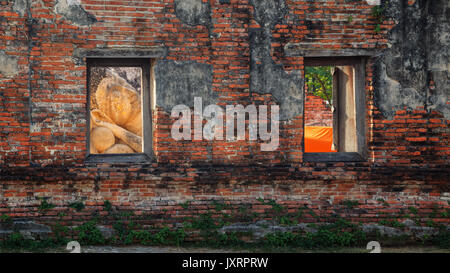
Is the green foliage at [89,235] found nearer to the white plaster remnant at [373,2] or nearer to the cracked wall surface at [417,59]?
the cracked wall surface at [417,59]

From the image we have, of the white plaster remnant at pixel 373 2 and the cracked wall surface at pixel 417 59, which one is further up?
the white plaster remnant at pixel 373 2

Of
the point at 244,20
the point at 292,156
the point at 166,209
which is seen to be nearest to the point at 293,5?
the point at 244,20

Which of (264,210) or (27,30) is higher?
(27,30)

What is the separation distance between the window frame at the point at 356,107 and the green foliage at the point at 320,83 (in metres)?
9.80

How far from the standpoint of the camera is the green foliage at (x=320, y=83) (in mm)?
17172

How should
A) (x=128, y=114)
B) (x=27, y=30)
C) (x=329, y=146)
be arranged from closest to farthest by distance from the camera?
(x=27, y=30) < (x=128, y=114) < (x=329, y=146)

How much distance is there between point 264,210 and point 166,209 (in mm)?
1383

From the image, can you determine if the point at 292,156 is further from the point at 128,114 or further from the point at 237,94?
Result: the point at 128,114

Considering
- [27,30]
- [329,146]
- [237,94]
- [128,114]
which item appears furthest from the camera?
[329,146]

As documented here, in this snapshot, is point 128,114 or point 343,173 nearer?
point 343,173

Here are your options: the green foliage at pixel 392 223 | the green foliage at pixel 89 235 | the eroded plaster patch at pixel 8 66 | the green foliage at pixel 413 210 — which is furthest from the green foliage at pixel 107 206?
the green foliage at pixel 413 210

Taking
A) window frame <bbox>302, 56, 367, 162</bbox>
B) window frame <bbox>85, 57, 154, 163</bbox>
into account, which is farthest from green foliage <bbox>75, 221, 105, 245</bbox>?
window frame <bbox>302, 56, 367, 162</bbox>

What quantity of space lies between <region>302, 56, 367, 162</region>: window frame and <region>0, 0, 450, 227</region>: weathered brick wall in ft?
0.46

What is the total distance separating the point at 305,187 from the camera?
6.89 m
